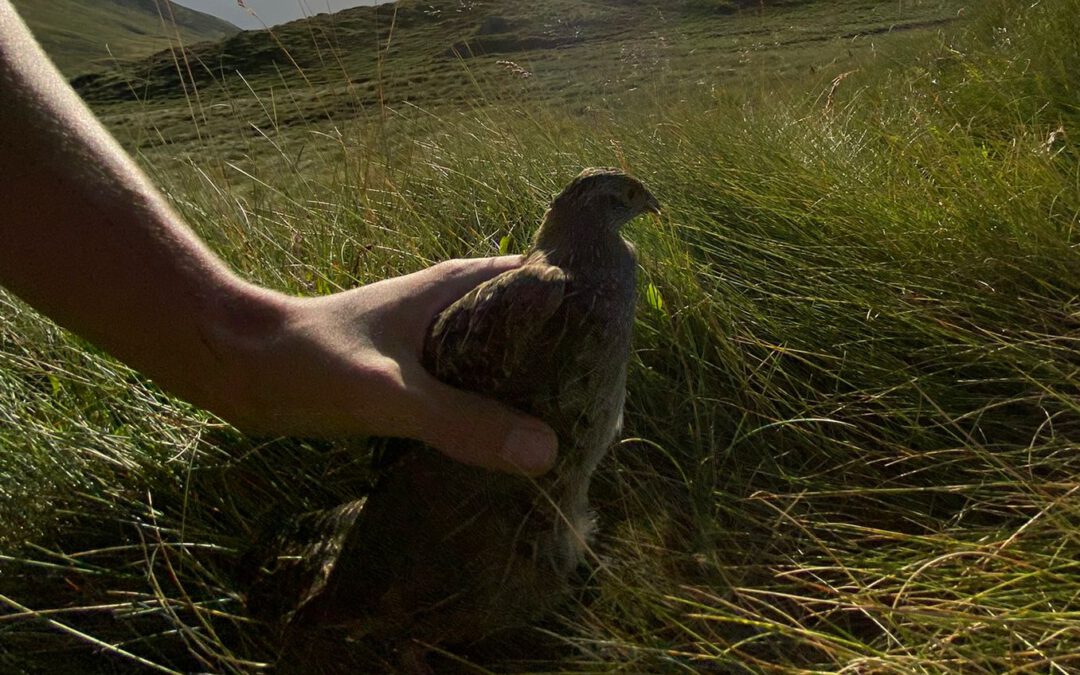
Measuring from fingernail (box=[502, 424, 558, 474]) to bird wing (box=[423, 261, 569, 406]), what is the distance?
7 centimetres

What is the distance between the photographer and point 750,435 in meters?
Answer: 1.92

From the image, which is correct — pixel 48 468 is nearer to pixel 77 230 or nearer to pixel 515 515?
pixel 77 230

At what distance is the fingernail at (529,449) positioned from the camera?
1.36m

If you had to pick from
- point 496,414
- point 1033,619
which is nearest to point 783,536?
point 1033,619

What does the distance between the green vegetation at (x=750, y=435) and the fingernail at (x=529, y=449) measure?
1.22ft

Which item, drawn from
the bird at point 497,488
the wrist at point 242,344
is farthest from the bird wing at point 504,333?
the wrist at point 242,344

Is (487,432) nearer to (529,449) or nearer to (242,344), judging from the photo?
(529,449)

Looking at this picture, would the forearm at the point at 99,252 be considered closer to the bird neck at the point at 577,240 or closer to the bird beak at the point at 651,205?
the bird neck at the point at 577,240

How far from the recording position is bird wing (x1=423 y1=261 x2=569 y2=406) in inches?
53.6

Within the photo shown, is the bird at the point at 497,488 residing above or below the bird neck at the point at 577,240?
below

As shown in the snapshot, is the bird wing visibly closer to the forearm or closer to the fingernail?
the fingernail

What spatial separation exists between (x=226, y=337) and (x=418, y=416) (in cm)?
37

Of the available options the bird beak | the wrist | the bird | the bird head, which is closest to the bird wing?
the bird

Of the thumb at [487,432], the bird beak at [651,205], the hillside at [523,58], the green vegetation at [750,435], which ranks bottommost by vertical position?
the green vegetation at [750,435]
